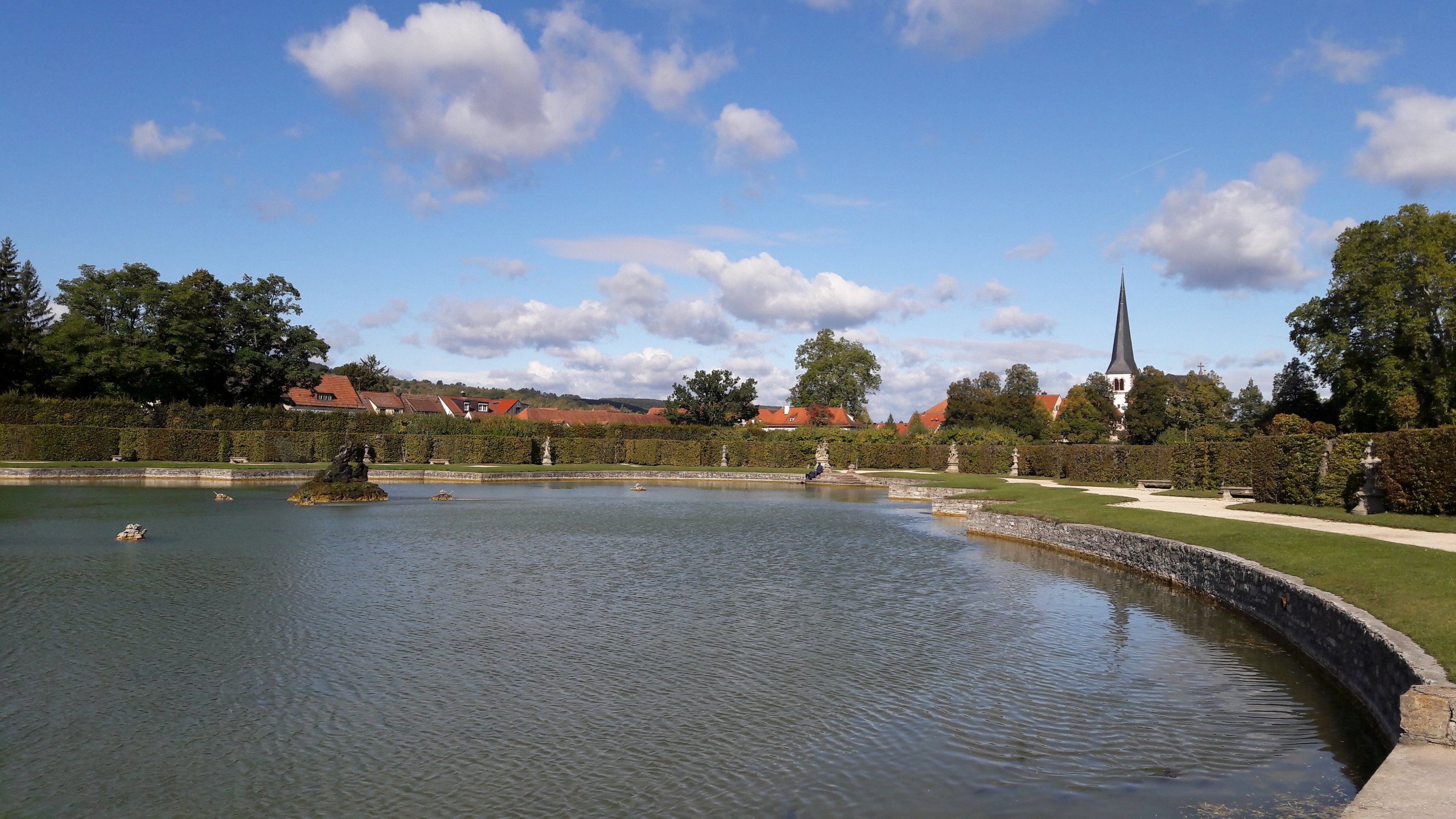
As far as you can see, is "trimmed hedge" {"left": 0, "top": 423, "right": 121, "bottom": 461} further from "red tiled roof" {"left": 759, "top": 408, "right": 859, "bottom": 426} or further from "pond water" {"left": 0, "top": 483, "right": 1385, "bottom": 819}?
"red tiled roof" {"left": 759, "top": 408, "right": 859, "bottom": 426}

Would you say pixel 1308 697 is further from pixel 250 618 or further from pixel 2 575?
pixel 2 575

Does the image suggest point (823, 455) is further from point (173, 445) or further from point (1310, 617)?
point (1310, 617)

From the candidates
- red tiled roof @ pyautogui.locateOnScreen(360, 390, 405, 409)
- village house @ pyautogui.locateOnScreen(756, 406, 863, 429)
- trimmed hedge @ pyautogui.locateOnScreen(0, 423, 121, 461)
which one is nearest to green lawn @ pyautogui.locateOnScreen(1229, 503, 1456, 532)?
trimmed hedge @ pyautogui.locateOnScreen(0, 423, 121, 461)

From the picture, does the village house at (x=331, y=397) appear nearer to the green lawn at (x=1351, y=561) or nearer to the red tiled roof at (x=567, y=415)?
the red tiled roof at (x=567, y=415)

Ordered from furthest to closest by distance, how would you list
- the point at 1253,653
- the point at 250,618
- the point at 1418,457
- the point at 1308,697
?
1. the point at 1418,457
2. the point at 250,618
3. the point at 1253,653
4. the point at 1308,697

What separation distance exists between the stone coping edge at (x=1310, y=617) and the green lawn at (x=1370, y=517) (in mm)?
4470

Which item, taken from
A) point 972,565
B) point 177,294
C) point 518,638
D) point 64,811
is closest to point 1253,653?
point 972,565

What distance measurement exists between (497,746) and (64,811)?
329 centimetres

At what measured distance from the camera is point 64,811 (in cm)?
673

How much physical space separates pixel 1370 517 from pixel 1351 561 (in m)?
8.16

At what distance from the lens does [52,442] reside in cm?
4797

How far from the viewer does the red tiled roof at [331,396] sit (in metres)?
113

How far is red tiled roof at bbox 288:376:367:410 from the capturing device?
4432 inches

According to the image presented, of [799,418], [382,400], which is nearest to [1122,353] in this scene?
[799,418]
